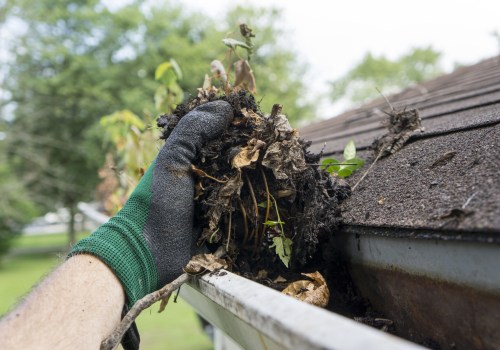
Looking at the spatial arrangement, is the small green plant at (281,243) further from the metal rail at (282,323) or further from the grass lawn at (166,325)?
the grass lawn at (166,325)

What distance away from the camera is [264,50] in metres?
20.5

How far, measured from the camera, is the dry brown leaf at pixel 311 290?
1078 millimetres

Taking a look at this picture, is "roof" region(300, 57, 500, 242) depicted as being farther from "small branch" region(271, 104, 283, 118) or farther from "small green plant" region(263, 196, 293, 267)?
"small branch" region(271, 104, 283, 118)

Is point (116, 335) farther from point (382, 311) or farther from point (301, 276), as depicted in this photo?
point (382, 311)

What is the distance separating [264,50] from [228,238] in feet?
66.5

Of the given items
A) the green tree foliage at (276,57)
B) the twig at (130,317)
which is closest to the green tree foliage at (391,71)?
the green tree foliage at (276,57)

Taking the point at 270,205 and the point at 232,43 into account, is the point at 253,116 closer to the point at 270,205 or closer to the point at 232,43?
the point at 270,205

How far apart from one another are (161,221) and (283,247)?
0.34m

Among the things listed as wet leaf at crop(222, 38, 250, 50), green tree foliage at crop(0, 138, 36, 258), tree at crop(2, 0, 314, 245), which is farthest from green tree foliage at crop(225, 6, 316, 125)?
wet leaf at crop(222, 38, 250, 50)

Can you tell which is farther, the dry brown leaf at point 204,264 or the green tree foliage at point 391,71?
the green tree foliage at point 391,71

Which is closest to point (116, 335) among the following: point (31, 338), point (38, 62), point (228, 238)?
point (31, 338)

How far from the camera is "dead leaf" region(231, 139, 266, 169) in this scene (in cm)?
116

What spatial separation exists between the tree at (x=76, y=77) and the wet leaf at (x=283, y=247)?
15.6m

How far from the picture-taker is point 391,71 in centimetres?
3397
